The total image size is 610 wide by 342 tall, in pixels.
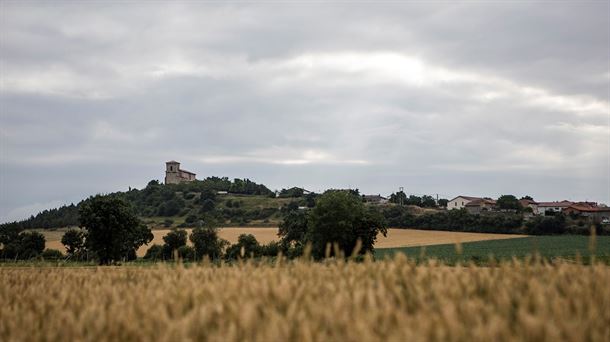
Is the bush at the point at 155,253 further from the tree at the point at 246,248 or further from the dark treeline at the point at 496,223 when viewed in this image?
the dark treeline at the point at 496,223

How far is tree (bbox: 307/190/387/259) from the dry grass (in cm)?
5532

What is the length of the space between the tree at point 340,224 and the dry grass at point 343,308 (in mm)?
55319

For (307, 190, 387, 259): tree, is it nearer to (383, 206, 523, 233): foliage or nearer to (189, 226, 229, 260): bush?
(189, 226, 229, 260): bush

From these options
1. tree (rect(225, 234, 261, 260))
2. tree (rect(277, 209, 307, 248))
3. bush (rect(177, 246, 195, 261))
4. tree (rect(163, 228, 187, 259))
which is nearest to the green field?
tree (rect(277, 209, 307, 248))

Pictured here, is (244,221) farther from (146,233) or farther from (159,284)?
(159,284)

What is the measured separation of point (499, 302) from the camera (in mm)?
9461

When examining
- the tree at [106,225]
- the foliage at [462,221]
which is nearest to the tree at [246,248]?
the tree at [106,225]

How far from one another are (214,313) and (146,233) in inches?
4174

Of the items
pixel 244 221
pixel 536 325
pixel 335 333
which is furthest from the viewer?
pixel 244 221

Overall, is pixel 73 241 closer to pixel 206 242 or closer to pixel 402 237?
pixel 206 242

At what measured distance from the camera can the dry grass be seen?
804 cm

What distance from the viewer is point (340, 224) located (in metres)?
68.7

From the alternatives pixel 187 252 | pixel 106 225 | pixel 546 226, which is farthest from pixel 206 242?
pixel 546 226

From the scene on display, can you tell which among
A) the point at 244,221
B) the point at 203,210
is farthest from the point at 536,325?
the point at 203,210
